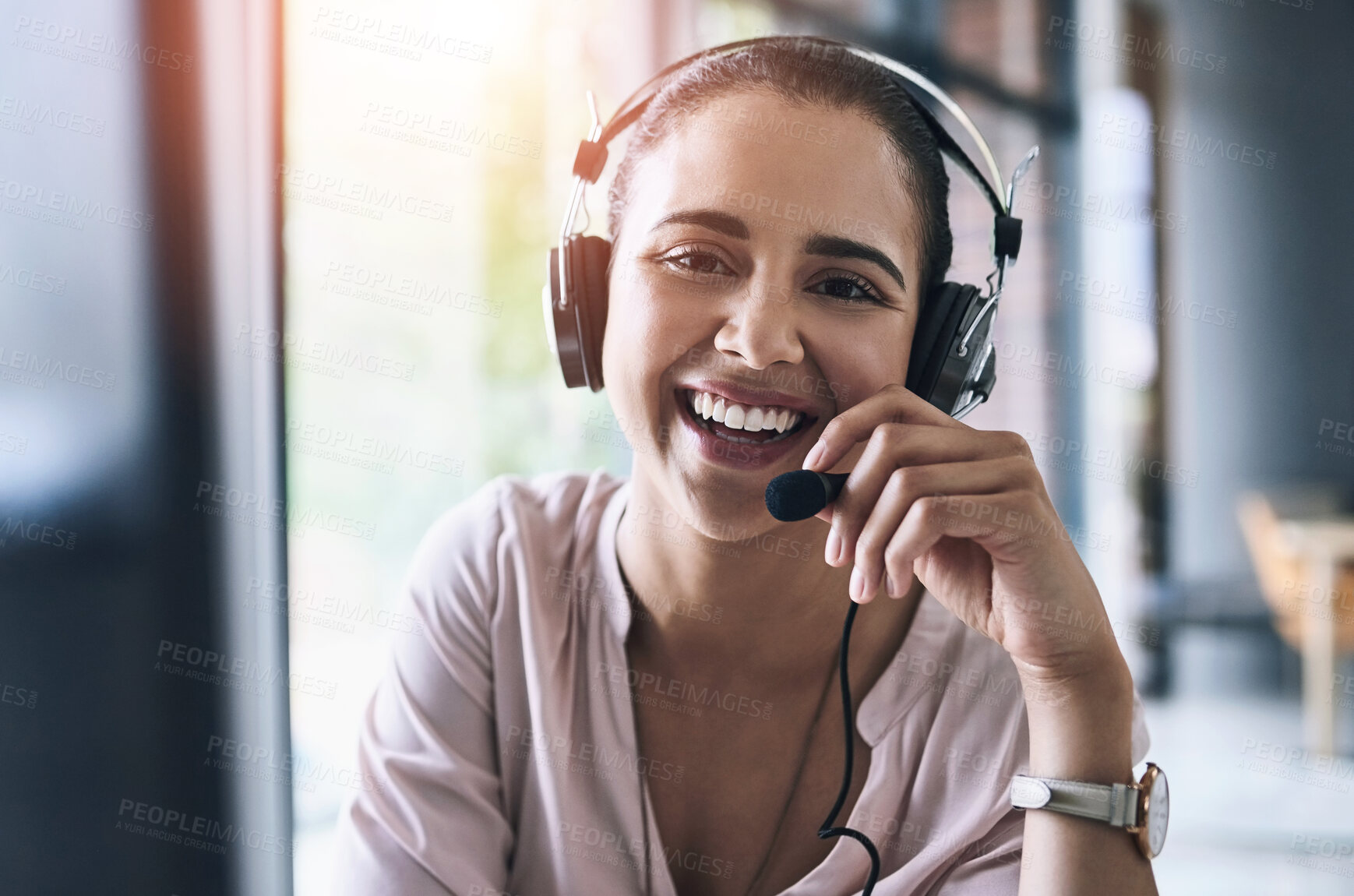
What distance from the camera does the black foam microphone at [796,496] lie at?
0.90 metres

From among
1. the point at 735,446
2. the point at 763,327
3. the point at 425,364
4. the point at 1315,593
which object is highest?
the point at 425,364

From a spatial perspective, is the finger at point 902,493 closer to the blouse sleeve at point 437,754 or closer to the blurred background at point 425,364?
the blouse sleeve at point 437,754

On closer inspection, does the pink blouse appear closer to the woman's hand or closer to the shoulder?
the shoulder

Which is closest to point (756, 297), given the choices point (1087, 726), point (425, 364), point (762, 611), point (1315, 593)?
point (762, 611)

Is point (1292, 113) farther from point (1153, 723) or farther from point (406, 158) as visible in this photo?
point (406, 158)

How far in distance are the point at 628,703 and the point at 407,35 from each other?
1.49 metres

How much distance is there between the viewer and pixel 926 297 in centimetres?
113

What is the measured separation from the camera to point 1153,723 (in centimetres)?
371

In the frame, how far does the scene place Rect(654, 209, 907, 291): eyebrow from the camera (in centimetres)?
101

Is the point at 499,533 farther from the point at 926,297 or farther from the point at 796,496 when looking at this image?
the point at 926,297

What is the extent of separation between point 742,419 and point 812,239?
0.20 m

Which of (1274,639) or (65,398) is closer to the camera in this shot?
(65,398)

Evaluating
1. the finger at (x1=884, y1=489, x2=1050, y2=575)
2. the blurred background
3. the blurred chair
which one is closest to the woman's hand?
the finger at (x1=884, y1=489, x2=1050, y2=575)

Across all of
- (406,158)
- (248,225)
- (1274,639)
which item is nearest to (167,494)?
(248,225)
